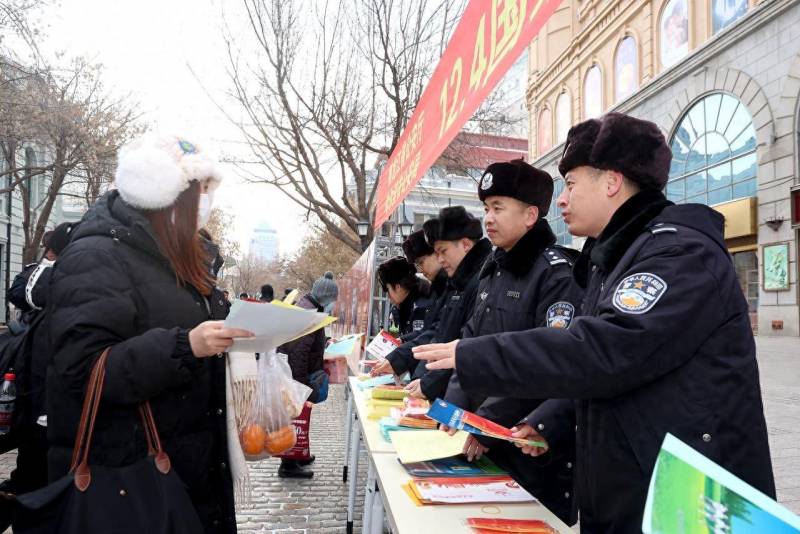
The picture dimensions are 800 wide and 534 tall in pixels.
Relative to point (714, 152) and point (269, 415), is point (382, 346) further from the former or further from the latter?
point (714, 152)

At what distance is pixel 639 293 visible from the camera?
1.31m

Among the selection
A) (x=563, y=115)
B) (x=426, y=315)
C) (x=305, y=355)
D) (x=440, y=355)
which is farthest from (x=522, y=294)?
(x=563, y=115)

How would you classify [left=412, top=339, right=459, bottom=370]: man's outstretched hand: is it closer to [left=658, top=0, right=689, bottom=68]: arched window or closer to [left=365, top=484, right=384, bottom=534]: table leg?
[left=365, top=484, right=384, bottom=534]: table leg

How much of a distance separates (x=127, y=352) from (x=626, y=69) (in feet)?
73.9

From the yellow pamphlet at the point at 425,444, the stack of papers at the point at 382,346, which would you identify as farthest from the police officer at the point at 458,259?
the yellow pamphlet at the point at 425,444

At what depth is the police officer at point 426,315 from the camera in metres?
3.86

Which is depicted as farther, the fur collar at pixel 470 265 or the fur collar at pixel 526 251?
the fur collar at pixel 470 265

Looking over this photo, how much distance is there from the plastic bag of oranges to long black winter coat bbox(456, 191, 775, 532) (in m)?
0.79

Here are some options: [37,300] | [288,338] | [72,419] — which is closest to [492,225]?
[288,338]

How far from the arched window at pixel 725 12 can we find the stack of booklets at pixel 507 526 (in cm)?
1793

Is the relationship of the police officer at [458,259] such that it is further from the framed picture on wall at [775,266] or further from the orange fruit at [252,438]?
the framed picture on wall at [775,266]

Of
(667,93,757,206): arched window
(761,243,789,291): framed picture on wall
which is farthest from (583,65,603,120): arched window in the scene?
(761,243,789,291): framed picture on wall

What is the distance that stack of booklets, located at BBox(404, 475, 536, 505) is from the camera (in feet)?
5.43

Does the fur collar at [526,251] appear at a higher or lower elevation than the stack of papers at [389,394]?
higher
